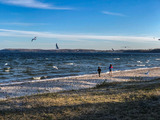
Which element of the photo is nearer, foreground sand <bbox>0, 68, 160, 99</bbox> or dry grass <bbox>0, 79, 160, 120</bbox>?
dry grass <bbox>0, 79, 160, 120</bbox>

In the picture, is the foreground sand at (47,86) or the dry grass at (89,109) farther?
the foreground sand at (47,86)

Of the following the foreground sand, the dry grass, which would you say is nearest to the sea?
the foreground sand

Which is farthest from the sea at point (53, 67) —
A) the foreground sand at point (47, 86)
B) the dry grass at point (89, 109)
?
the dry grass at point (89, 109)

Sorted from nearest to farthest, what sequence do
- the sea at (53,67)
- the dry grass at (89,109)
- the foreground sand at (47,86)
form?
the dry grass at (89,109)
the foreground sand at (47,86)
the sea at (53,67)

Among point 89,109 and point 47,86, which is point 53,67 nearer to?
point 47,86

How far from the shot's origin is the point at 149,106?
8.24m

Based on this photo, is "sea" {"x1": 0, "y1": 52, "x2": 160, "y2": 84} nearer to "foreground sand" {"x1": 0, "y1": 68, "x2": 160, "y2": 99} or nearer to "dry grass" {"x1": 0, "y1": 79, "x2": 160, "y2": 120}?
"foreground sand" {"x1": 0, "y1": 68, "x2": 160, "y2": 99}

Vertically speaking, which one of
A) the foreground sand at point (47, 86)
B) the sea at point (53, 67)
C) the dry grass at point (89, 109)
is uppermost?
the dry grass at point (89, 109)

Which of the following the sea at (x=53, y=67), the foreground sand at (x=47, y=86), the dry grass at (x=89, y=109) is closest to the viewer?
the dry grass at (x=89, y=109)

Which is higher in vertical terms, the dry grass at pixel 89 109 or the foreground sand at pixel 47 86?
the dry grass at pixel 89 109

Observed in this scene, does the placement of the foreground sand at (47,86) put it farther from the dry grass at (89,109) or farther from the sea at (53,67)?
the dry grass at (89,109)

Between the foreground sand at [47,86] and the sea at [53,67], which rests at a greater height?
the foreground sand at [47,86]

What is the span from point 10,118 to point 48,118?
1.49m

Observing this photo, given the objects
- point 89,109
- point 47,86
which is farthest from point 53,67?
point 89,109
